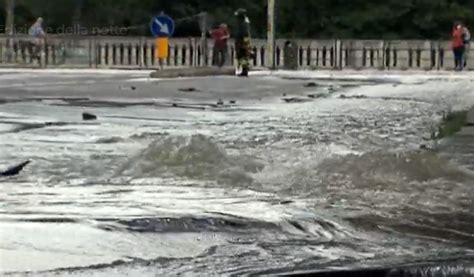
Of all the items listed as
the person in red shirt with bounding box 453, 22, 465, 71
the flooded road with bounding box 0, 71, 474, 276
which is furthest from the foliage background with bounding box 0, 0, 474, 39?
the flooded road with bounding box 0, 71, 474, 276

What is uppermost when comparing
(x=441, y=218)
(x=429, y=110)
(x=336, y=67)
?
(x=441, y=218)

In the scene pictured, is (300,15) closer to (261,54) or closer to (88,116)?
(261,54)

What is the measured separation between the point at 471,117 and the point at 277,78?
52.1 ft

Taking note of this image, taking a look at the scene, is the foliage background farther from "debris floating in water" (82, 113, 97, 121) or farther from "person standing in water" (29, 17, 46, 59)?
"debris floating in water" (82, 113, 97, 121)

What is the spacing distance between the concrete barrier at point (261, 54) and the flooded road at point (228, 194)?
25.2 metres

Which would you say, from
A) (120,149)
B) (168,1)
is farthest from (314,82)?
(168,1)

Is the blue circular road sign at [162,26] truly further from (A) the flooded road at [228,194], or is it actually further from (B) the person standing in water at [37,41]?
(A) the flooded road at [228,194]

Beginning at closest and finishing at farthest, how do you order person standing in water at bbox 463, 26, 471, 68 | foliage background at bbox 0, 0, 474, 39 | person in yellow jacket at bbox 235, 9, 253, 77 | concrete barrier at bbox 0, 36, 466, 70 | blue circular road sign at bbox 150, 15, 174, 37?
person in yellow jacket at bbox 235, 9, 253, 77, blue circular road sign at bbox 150, 15, 174, 37, person standing in water at bbox 463, 26, 471, 68, concrete barrier at bbox 0, 36, 466, 70, foliage background at bbox 0, 0, 474, 39

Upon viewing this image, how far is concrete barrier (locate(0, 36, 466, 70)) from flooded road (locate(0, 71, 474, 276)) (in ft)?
82.8

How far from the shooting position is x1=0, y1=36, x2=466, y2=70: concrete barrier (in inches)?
1628

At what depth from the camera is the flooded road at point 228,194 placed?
6.08m

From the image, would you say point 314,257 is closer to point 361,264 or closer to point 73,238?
point 361,264

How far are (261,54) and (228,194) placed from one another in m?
34.5

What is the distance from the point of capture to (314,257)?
20.0ft
